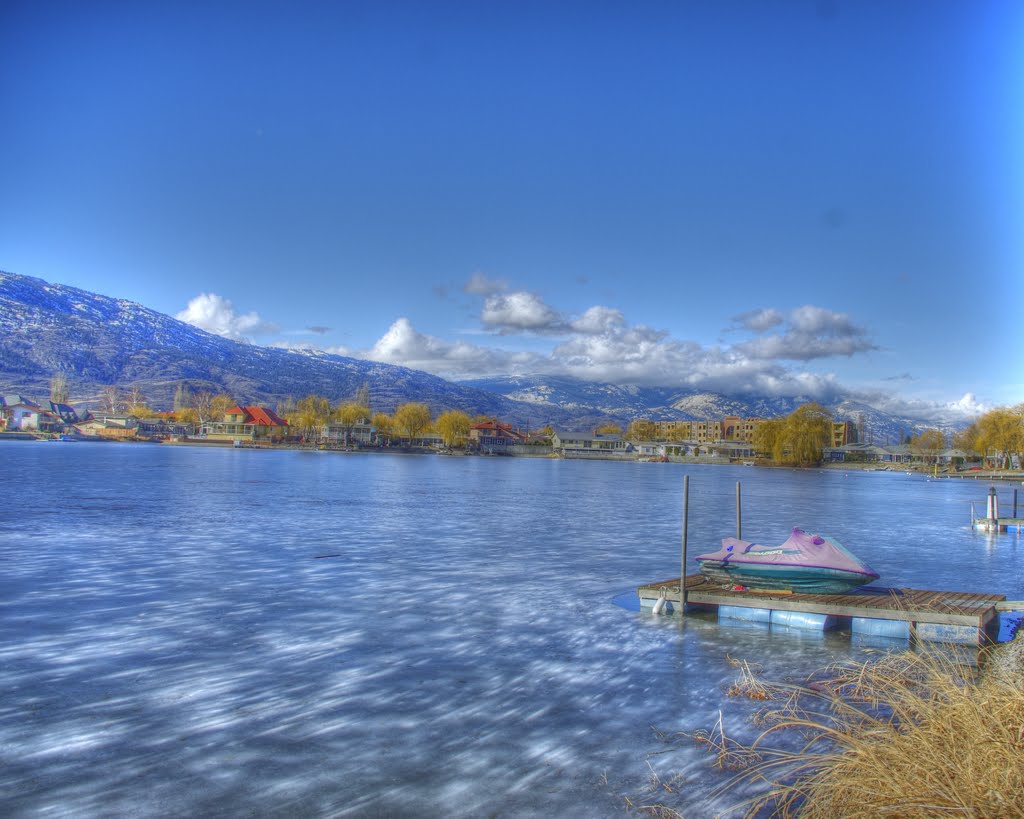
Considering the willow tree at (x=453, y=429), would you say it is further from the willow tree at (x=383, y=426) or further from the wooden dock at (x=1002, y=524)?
the wooden dock at (x=1002, y=524)

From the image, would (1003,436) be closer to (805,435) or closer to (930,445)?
A: (805,435)

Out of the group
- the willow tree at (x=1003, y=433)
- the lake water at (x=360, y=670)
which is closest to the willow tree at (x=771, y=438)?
the willow tree at (x=1003, y=433)

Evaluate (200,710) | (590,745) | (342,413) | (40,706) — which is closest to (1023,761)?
(590,745)

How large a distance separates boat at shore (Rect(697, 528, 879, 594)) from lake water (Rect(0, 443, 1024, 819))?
2.10 metres

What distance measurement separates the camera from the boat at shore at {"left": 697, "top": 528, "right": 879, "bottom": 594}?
15.8 meters

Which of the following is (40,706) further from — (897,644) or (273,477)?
(273,477)

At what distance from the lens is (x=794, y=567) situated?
16.1 metres

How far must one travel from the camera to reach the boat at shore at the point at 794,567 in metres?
15.8

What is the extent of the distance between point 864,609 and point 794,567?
2.00m

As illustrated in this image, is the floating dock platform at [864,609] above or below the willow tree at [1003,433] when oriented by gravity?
below

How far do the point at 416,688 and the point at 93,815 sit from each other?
4.44 m

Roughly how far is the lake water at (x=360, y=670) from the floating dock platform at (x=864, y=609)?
1.87 feet

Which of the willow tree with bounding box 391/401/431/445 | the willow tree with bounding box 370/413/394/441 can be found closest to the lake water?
the willow tree with bounding box 391/401/431/445

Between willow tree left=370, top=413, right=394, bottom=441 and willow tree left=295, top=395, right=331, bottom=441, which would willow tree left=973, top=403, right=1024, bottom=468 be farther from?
willow tree left=295, top=395, right=331, bottom=441
